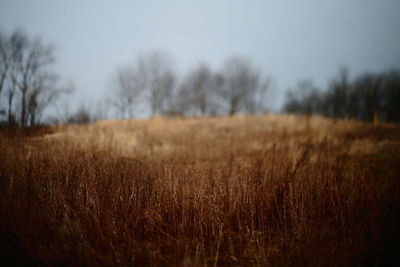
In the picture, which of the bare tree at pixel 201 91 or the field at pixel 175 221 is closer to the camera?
the field at pixel 175 221

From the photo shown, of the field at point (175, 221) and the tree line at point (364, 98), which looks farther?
the tree line at point (364, 98)

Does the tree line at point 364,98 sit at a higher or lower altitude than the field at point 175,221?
higher

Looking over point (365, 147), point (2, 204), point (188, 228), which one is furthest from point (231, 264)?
point (365, 147)

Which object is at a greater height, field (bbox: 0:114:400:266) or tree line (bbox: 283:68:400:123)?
tree line (bbox: 283:68:400:123)

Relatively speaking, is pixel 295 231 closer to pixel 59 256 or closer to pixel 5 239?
pixel 59 256

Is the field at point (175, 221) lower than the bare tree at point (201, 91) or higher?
lower

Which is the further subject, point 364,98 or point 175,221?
point 364,98

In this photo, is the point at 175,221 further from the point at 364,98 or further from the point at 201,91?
the point at 364,98

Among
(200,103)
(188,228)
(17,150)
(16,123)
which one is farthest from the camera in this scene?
(200,103)

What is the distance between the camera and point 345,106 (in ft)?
109

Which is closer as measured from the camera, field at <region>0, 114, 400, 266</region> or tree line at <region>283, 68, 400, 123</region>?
field at <region>0, 114, 400, 266</region>

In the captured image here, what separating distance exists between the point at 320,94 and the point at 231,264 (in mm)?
46969

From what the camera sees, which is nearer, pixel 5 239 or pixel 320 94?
pixel 5 239

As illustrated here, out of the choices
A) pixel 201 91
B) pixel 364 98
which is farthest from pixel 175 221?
pixel 364 98
